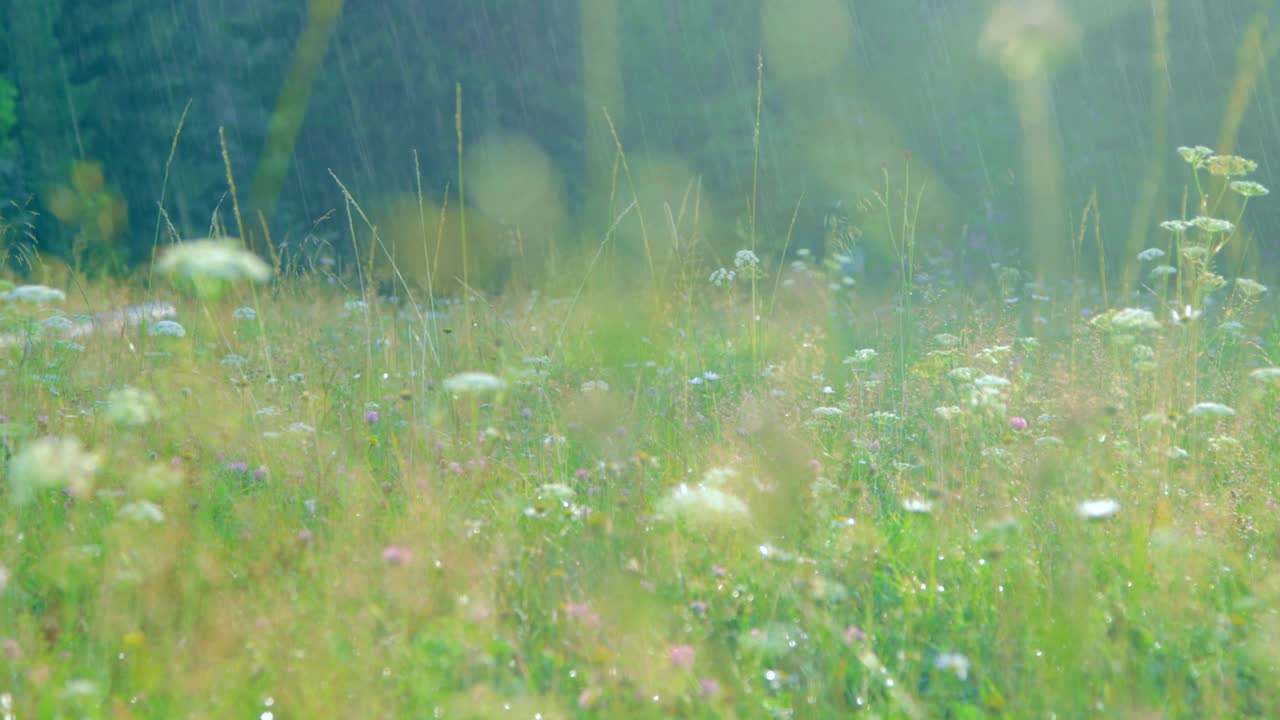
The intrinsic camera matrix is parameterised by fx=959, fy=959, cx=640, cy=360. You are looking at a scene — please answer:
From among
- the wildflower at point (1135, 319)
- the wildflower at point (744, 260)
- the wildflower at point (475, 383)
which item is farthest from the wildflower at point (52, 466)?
the wildflower at point (744, 260)

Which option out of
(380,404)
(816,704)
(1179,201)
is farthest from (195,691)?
(1179,201)

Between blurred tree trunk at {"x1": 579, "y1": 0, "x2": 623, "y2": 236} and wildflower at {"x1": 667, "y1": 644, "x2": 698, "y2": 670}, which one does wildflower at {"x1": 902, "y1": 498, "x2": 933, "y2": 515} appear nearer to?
wildflower at {"x1": 667, "y1": 644, "x2": 698, "y2": 670}

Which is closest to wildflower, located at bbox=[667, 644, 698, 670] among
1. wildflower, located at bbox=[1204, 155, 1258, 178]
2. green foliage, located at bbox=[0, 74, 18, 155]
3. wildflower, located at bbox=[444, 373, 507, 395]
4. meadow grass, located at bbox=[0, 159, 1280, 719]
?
meadow grass, located at bbox=[0, 159, 1280, 719]

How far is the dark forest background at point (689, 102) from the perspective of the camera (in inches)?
292

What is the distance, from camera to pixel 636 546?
7.24 ft

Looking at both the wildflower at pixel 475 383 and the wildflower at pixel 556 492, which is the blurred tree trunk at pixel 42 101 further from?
the wildflower at pixel 556 492

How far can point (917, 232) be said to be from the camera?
7578 mm

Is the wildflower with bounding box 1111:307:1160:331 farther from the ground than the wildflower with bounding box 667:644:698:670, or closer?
farther from the ground

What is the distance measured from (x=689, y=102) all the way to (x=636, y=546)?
235 inches

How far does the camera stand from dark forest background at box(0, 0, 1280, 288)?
24.4 ft

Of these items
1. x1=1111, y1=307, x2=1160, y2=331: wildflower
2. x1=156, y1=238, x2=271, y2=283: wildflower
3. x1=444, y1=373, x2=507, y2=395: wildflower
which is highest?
x1=156, y1=238, x2=271, y2=283: wildflower

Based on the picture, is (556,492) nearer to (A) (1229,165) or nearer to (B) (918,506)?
(B) (918,506)

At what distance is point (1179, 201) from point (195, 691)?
325 inches

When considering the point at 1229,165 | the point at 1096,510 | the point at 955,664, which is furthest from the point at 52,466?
the point at 1229,165
